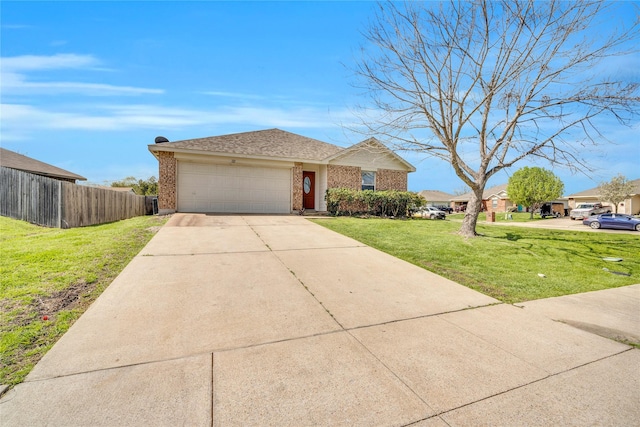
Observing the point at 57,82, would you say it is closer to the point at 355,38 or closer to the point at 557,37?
the point at 355,38

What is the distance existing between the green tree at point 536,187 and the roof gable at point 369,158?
2479 centimetres

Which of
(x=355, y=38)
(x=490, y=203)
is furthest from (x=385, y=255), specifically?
(x=490, y=203)

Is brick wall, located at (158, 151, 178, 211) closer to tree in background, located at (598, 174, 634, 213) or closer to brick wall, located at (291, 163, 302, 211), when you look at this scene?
brick wall, located at (291, 163, 302, 211)

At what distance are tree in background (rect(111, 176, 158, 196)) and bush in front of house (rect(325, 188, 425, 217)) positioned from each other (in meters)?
39.1

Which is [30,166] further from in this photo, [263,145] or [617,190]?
[617,190]

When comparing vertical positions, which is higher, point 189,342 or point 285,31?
point 285,31

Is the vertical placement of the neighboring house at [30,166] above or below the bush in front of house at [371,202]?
above

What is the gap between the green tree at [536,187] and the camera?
112 feet

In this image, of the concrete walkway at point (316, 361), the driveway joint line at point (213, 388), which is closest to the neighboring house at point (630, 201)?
the concrete walkway at point (316, 361)

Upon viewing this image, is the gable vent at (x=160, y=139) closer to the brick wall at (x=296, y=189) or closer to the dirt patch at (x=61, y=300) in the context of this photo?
the brick wall at (x=296, y=189)

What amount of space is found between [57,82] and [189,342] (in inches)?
566

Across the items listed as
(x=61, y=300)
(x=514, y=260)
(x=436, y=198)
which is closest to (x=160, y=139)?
(x=61, y=300)

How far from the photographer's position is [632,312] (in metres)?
4.06

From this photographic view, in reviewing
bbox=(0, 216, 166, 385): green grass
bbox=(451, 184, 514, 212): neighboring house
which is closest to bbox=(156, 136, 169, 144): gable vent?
bbox=(0, 216, 166, 385): green grass
